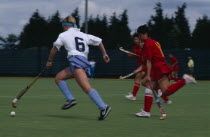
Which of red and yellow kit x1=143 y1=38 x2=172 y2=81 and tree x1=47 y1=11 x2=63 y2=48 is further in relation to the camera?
tree x1=47 y1=11 x2=63 y2=48

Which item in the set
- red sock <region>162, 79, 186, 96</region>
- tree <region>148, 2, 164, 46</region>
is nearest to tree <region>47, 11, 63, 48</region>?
tree <region>148, 2, 164, 46</region>

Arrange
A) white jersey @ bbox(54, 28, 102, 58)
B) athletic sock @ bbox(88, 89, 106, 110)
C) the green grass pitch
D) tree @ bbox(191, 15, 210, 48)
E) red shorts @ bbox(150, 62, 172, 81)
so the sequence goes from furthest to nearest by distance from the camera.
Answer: tree @ bbox(191, 15, 210, 48)
red shorts @ bbox(150, 62, 172, 81)
white jersey @ bbox(54, 28, 102, 58)
athletic sock @ bbox(88, 89, 106, 110)
the green grass pitch

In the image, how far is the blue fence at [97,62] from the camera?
126ft

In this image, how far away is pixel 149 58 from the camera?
9781 millimetres

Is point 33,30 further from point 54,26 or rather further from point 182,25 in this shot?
point 182,25

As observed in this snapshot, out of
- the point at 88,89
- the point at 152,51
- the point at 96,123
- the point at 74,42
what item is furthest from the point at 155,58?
the point at 96,123

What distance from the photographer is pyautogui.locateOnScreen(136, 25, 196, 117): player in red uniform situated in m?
9.80

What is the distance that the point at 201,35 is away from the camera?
238ft

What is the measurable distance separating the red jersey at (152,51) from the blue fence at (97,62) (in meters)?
28.4

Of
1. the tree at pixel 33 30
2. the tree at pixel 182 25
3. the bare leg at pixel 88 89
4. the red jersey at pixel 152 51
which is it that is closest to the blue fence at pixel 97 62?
the red jersey at pixel 152 51

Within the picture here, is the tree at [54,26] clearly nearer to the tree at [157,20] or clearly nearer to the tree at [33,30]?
the tree at [33,30]

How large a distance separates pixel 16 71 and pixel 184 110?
3045 centimetres

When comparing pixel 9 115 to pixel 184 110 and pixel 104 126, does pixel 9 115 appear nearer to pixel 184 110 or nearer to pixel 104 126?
pixel 104 126

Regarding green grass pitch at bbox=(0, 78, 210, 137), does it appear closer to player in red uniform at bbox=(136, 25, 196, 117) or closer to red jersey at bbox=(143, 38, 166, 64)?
player in red uniform at bbox=(136, 25, 196, 117)
